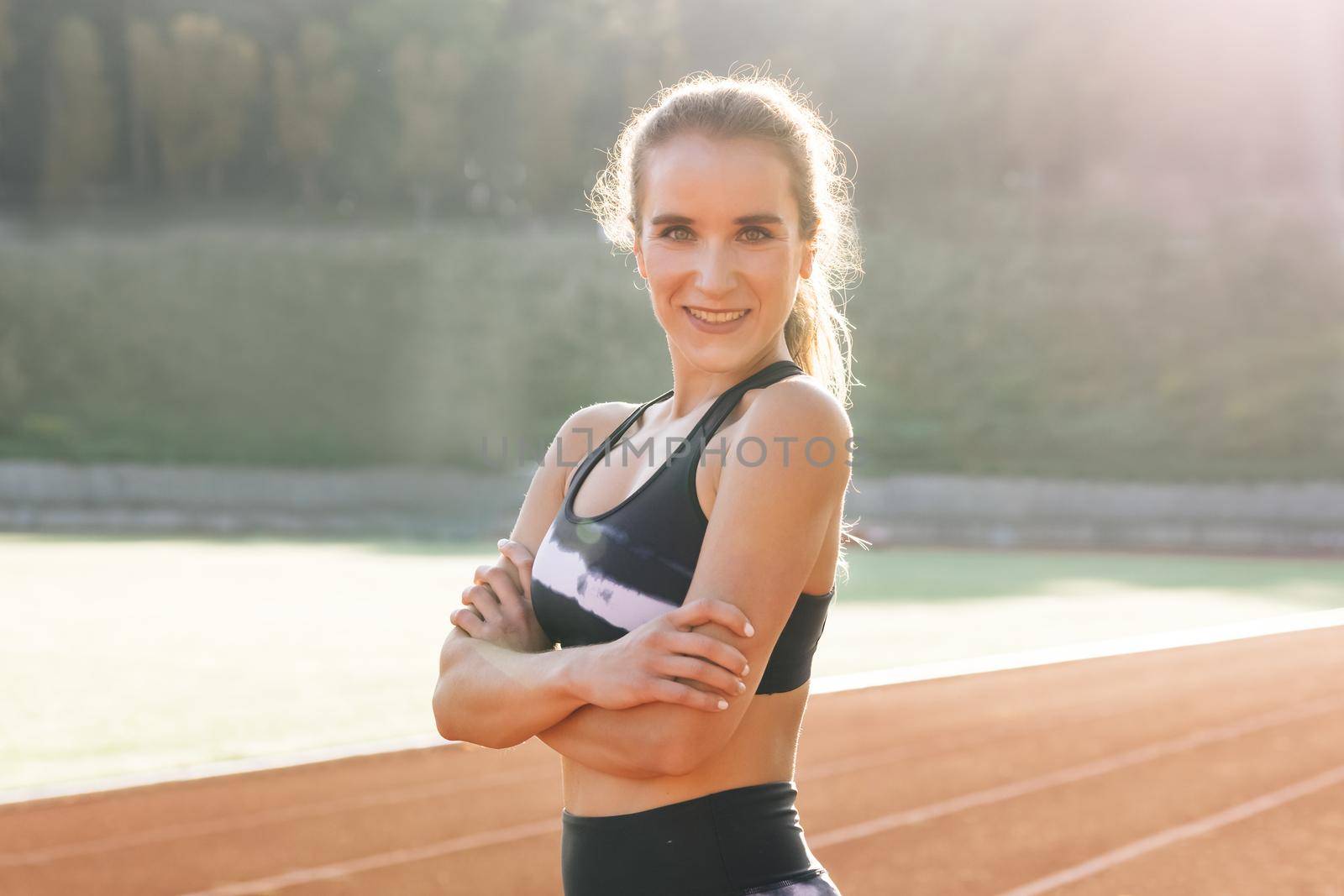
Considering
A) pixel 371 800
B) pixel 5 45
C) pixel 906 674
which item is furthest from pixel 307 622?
pixel 5 45

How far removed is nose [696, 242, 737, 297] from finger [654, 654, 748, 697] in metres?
0.46

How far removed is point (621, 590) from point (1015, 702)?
284 inches

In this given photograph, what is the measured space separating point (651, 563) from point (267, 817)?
445 centimetres

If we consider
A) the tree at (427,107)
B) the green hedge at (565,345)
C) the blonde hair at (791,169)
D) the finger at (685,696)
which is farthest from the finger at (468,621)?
the tree at (427,107)

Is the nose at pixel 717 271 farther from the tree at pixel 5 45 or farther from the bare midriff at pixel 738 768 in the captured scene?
the tree at pixel 5 45

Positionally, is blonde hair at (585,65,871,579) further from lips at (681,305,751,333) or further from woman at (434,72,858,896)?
lips at (681,305,751,333)

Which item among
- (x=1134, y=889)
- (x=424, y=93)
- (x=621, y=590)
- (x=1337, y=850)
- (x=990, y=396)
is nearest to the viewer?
(x=621, y=590)

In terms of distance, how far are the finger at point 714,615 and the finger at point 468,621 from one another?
0.44 metres

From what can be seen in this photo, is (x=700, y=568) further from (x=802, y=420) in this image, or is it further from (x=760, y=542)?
(x=802, y=420)

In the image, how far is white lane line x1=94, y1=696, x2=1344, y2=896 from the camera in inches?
191

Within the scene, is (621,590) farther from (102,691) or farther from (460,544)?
(460,544)

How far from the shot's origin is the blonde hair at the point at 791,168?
1662mm

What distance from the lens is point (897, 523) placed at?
23766 mm

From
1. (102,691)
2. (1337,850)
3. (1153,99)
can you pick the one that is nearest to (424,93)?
(1153,99)
